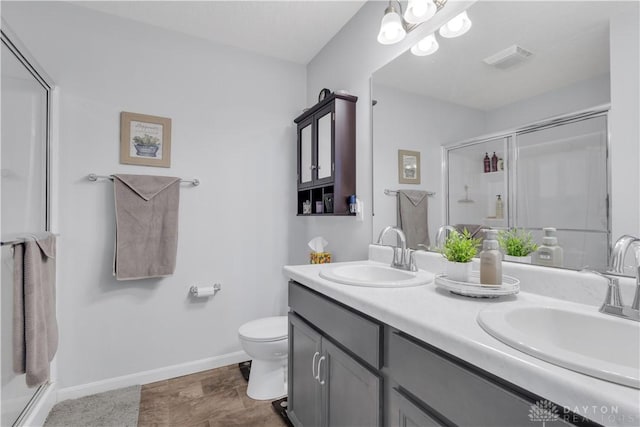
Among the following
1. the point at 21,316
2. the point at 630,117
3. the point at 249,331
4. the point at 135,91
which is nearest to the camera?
the point at 630,117

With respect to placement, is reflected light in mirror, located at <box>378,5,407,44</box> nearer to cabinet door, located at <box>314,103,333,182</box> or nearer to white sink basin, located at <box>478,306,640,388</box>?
cabinet door, located at <box>314,103,333,182</box>

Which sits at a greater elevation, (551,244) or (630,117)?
(630,117)

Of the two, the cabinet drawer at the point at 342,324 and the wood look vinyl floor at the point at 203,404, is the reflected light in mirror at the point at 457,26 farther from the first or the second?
the wood look vinyl floor at the point at 203,404

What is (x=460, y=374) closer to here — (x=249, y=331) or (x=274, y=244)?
(x=249, y=331)

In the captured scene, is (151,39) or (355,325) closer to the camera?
(355,325)

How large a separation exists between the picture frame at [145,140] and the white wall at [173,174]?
0.06 meters

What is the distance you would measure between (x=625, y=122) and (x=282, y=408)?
1983 millimetres

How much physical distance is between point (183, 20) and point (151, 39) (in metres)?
0.27

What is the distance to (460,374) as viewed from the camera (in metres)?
0.68

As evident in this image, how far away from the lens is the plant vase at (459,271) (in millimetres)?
1081

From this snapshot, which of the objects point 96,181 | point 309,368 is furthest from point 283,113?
point 309,368

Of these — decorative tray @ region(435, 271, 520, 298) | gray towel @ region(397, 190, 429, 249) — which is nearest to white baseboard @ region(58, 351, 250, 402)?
gray towel @ region(397, 190, 429, 249)

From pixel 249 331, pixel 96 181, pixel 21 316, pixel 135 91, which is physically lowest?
pixel 249 331

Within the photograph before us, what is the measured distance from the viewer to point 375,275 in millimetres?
1576
